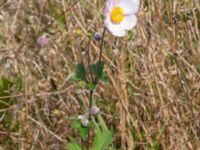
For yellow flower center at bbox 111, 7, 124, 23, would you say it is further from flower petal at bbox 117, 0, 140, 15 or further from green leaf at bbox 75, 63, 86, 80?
green leaf at bbox 75, 63, 86, 80

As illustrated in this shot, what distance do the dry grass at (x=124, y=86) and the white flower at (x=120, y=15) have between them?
34 cm

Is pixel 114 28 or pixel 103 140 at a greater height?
pixel 114 28

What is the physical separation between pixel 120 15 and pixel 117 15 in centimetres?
2

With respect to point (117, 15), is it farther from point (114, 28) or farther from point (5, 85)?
point (5, 85)

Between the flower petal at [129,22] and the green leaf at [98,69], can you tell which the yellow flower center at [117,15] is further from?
the green leaf at [98,69]

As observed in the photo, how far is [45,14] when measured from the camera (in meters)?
2.64

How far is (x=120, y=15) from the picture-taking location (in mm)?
1556

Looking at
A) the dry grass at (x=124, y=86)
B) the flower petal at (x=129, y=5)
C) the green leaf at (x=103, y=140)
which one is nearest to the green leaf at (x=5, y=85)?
the dry grass at (x=124, y=86)

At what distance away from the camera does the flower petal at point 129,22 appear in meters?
1.57

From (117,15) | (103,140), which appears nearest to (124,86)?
(103,140)

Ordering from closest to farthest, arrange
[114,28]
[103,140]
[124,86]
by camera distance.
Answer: [114,28] → [103,140] → [124,86]

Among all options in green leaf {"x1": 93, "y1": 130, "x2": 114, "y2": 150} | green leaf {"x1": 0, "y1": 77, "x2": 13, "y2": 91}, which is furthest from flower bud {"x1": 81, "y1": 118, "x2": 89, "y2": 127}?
green leaf {"x1": 0, "y1": 77, "x2": 13, "y2": 91}

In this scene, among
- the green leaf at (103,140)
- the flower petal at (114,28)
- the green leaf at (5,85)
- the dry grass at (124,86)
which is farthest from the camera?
the green leaf at (5,85)

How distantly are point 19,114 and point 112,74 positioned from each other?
1.23 feet
